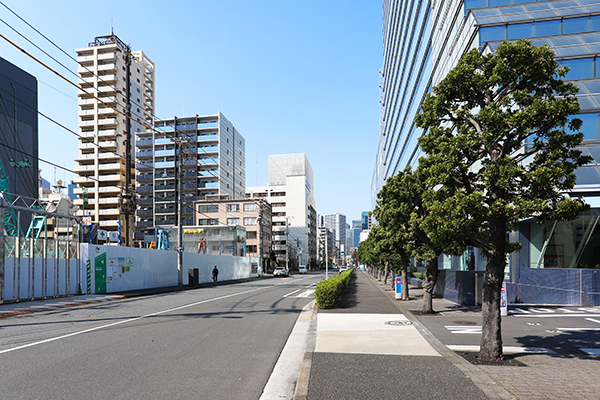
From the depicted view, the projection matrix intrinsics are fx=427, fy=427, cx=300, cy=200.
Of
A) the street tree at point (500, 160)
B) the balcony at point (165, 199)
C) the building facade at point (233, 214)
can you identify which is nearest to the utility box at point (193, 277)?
the street tree at point (500, 160)

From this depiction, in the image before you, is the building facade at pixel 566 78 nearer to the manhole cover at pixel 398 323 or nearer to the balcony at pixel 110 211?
the manhole cover at pixel 398 323

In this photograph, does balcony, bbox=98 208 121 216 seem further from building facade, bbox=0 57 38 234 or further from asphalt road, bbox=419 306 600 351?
asphalt road, bbox=419 306 600 351

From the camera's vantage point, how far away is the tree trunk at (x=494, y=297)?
25.3 ft

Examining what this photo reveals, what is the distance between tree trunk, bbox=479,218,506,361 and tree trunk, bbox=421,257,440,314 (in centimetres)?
740

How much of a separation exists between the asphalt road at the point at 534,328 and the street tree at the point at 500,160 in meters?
2.60

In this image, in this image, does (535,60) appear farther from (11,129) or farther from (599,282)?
(11,129)

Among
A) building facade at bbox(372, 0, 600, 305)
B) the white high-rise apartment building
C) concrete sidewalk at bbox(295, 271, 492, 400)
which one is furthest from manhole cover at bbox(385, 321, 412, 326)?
the white high-rise apartment building

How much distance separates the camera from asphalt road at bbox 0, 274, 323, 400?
5.93m

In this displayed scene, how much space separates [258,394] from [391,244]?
13142 millimetres

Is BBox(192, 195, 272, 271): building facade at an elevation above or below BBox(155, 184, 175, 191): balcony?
below

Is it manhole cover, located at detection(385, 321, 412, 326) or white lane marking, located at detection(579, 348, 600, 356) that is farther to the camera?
manhole cover, located at detection(385, 321, 412, 326)

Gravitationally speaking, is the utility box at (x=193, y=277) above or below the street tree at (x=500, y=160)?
below

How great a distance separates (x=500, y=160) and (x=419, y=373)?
398 cm

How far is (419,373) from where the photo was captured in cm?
664
